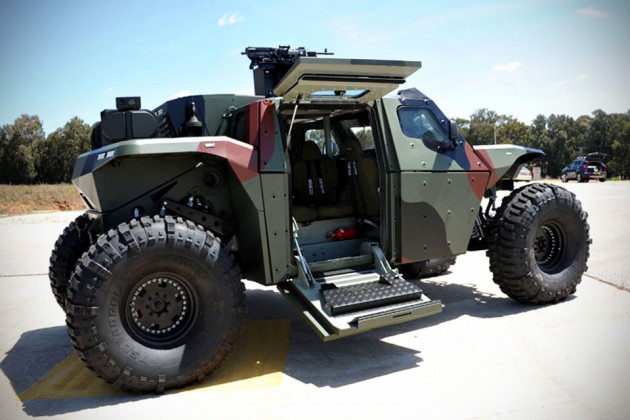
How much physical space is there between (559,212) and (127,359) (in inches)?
191

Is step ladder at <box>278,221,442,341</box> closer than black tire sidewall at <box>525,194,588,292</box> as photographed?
Yes

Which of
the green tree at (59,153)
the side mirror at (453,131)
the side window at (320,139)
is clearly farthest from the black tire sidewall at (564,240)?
the green tree at (59,153)

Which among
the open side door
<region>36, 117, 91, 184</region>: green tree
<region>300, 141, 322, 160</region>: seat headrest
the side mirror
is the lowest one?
<region>300, 141, 322, 160</region>: seat headrest

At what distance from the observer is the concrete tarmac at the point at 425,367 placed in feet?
12.1

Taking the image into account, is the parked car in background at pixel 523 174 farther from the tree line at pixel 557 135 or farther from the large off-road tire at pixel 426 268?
the tree line at pixel 557 135

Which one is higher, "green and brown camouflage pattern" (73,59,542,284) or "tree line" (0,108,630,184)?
"tree line" (0,108,630,184)

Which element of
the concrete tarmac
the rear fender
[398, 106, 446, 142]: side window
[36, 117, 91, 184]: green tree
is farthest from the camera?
[36, 117, 91, 184]: green tree

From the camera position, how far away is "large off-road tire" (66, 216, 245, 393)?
12.8 ft

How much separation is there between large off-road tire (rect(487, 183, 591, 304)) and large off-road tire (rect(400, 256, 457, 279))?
157 cm

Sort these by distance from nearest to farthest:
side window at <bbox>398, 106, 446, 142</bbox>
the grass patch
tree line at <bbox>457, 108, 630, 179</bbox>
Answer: side window at <bbox>398, 106, 446, 142</bbox>
the grass patch
tree line at <bbox>457, 108, 630, 179</bbox>

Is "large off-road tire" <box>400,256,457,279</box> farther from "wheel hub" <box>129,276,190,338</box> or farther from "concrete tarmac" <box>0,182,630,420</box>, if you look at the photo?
"wheel hub" <box>129,276,190,338</box>

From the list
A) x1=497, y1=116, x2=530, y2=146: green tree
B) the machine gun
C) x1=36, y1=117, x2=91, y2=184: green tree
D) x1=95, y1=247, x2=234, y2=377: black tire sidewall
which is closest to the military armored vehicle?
x1=95, y1=247, x2=234, y2=377: black tire sidewall

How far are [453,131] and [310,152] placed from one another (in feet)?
5.22

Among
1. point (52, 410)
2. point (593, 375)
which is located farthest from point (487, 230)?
point (52, 410)
